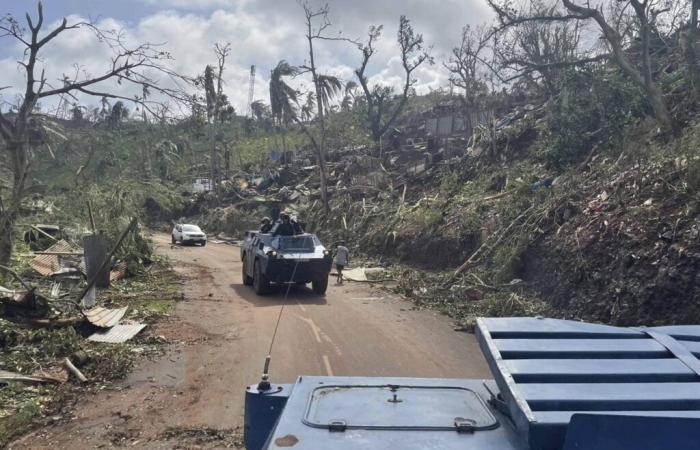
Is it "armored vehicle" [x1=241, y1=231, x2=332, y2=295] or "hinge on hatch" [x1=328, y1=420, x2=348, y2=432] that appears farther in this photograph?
"armored vehicle" [x1=241, y1=231, x2=332, y2=295]

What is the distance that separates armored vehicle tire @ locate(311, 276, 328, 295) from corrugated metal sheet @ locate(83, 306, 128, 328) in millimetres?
4827

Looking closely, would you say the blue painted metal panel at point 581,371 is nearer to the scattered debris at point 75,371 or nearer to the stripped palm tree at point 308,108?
the scattered debris at point 75,371

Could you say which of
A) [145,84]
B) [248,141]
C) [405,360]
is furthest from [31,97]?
[248,141]

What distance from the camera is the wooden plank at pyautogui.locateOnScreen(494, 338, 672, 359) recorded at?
2.56 meters

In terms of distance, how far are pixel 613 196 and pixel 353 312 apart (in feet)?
21.0

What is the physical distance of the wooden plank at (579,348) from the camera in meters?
2.56

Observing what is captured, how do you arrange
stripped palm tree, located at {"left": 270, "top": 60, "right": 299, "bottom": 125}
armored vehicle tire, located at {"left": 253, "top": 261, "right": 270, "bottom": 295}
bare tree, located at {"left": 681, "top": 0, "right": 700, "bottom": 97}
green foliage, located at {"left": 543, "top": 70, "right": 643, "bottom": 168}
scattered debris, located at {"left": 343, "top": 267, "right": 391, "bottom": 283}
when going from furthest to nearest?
stripped palm tree, located at {"left": 270, "top": 60, "right": 299, "bottom": 125} < scattered debris, located at {"left": 343, "top": 267, "right": 391, "bottom": 283} < green foliage, located at {"left": 543, "top": 70, "right": 643, "bottom": 168} < bare tree, located at {"left": 681, "top": 0, "right": 700, "bottom": 97} < armored vehicle tire, located at {"left": 253, "top": 261, "right": 270, "bottom": 295}

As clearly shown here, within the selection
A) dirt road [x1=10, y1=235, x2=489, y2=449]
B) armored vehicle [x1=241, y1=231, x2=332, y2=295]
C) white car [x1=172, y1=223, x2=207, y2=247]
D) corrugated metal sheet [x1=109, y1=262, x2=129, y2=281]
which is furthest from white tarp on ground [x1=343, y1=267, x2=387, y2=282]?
white car [x1=172, y1=223, x2=207, y2=247]

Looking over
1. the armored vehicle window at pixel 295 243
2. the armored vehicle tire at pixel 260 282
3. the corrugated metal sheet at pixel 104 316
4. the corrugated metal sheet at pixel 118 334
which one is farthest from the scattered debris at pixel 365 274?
the corrugated metal sheet at pixel 118 334

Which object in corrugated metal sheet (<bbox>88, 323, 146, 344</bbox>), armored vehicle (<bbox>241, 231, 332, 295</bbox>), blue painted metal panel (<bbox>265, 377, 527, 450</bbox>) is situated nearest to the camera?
blue painted metal panel (<bbox>265, 377, 527, 450</bbox>)

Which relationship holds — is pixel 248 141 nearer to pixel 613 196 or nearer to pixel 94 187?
pixel 94 187

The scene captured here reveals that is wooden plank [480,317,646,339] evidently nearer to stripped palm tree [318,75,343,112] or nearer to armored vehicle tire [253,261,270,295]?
armored vehicle tire [253,261,270,295]

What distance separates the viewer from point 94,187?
1738cm

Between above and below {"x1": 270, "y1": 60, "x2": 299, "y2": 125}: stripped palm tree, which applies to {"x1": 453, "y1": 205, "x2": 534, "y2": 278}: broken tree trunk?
below
